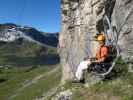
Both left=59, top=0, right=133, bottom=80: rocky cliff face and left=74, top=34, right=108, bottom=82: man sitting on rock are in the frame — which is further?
left=59, top=0, right=133, bottom=80: rocky cliff face

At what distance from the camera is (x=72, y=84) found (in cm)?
2364

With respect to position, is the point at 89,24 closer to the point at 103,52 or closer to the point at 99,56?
the point at 99,56

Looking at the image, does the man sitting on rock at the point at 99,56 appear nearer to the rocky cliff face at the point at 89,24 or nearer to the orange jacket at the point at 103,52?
the orange jacket at the point at 103,52

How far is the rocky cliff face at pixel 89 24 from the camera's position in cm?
2580

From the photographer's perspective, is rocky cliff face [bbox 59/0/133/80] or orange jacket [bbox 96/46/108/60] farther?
rocky cliff face [bbox 59/0/133/80]

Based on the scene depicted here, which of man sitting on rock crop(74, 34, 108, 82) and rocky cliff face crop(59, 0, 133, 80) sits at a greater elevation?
rocky cliff face crop(59, 0, 133, 80)

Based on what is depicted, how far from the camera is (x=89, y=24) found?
47719 mm

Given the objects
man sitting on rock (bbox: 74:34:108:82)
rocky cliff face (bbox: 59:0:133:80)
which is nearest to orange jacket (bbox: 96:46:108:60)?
man sitting on rock (bbox: 74:34:108:82)

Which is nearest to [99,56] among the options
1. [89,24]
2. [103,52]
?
[103,52]

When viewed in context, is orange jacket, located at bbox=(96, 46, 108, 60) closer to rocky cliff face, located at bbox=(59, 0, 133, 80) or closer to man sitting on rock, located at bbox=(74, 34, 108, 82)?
man sitting on rock, located at bbox=(74, 34, 108, 82)

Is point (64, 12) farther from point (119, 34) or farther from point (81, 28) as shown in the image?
point (119, 34)

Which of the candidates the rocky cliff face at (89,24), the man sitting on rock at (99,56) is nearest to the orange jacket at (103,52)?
the man sitting on rock at (99,56)

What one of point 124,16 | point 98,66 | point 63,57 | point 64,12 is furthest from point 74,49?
point 98,66

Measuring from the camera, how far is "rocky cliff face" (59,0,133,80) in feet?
84.6
